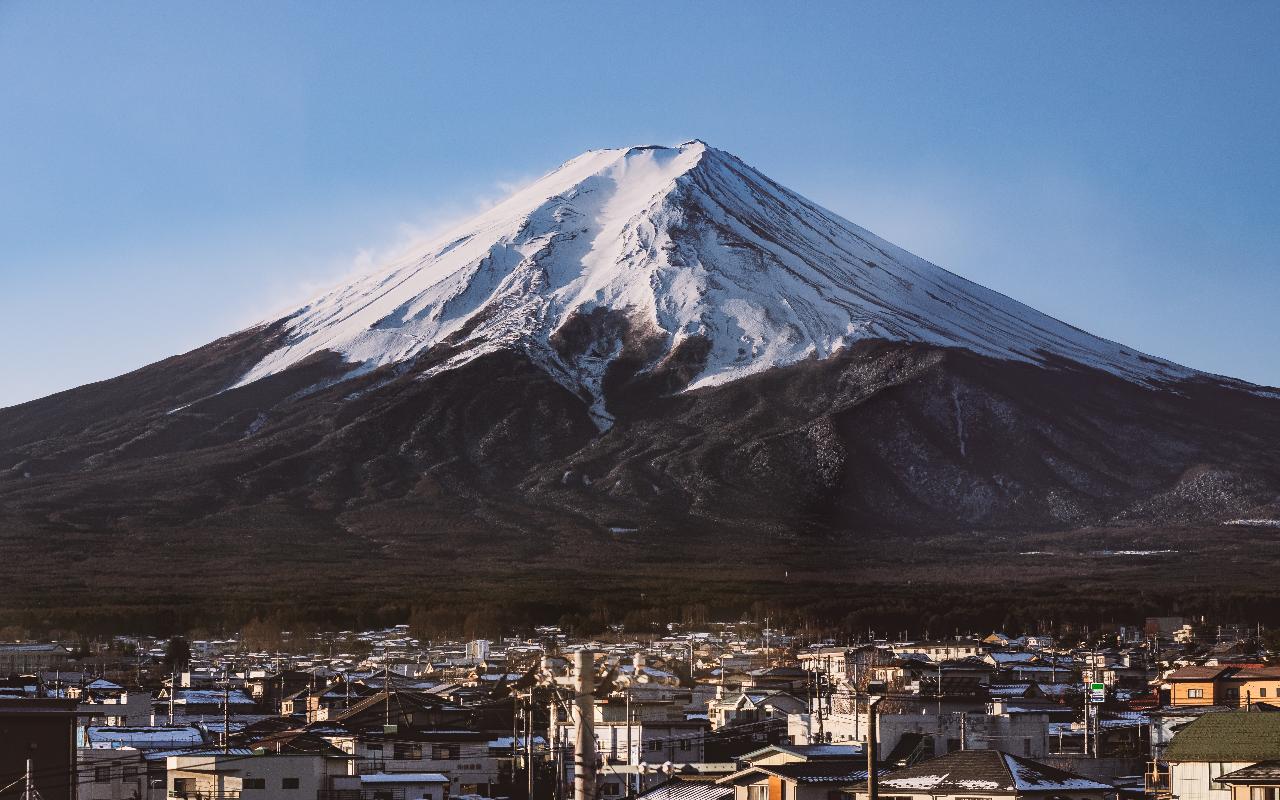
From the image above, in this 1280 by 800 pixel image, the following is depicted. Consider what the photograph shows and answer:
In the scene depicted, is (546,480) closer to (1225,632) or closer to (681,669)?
(1225,632)

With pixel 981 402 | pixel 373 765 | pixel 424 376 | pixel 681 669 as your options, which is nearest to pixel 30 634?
pixel 681 669

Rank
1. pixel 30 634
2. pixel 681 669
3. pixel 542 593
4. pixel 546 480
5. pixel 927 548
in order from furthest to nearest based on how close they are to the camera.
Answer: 1. pixel 546 480
2. pixel 927 548
3. pixel 542 593
4. pixel 30 634
5. pixel 681 669

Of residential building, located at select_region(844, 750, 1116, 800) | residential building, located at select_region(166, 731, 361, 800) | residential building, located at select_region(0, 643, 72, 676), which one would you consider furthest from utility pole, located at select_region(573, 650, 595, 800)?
residential building, located at select_region(0, 643, 72, 676)

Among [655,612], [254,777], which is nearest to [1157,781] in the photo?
[254,777]

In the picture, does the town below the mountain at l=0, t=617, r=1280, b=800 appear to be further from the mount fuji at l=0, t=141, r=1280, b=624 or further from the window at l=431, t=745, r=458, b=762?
the mount fuji at l=0, t=141, r=1280, b=624

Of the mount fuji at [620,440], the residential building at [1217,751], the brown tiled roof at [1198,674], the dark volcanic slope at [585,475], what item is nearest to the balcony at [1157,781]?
the residential building at [1217,751]

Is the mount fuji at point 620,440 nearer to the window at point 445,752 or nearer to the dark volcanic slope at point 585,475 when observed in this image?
the dark volcanic slope at point 585,475
